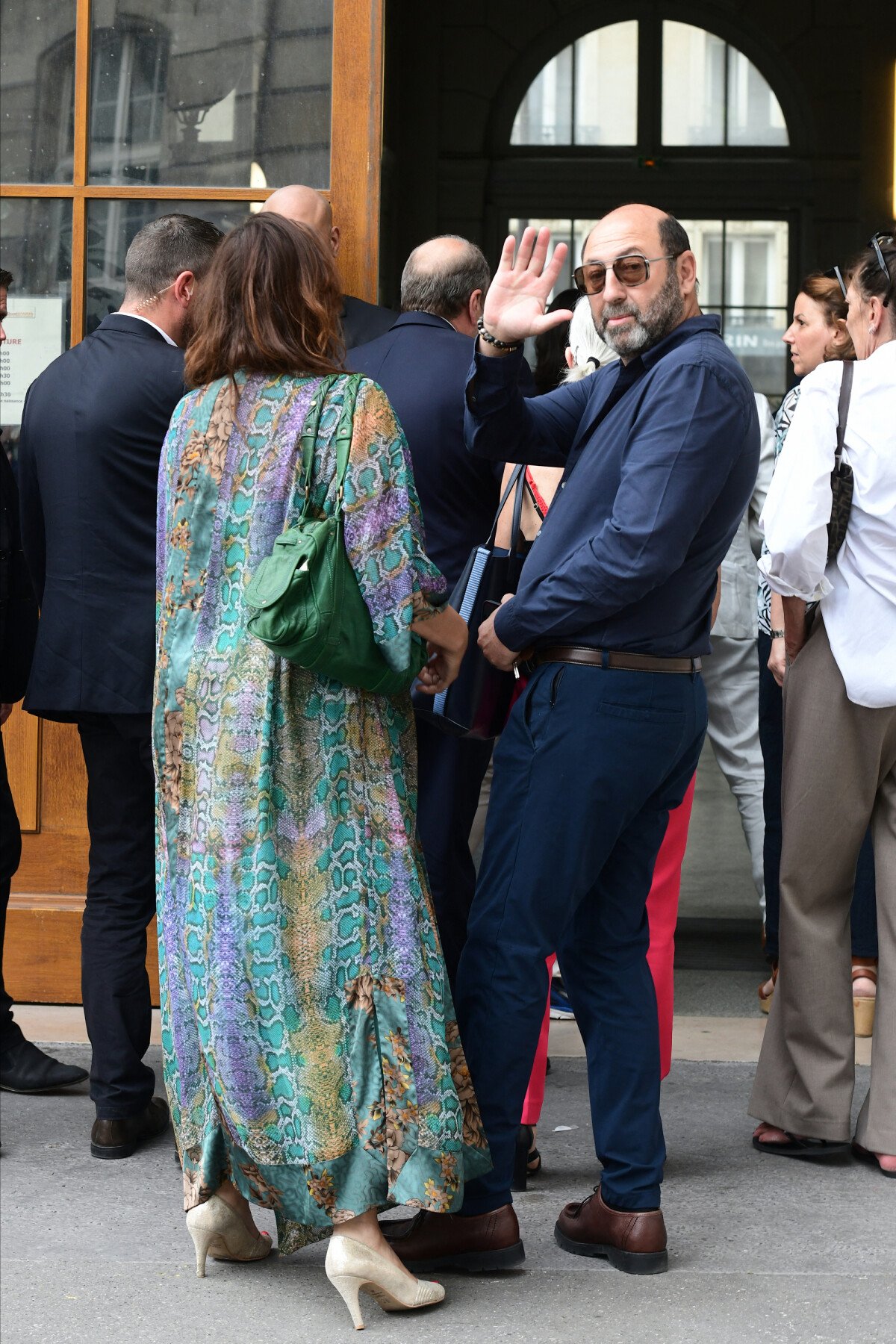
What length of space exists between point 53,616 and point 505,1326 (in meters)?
1.74

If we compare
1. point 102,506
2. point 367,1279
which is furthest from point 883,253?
point 367,1279

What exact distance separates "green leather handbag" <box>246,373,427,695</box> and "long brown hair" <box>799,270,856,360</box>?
2096mm

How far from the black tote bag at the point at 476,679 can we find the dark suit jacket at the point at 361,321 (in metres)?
0.94

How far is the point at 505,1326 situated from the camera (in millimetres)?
2684

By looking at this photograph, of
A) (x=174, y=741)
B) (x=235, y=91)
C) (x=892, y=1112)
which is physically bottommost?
(x=892, y=1112)

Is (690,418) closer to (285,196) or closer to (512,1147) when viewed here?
(512,1147)

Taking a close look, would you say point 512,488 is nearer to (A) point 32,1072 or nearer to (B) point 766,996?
(A) point 32,1072

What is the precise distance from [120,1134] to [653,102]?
11488mm

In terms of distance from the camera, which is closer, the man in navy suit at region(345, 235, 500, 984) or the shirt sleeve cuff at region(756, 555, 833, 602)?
the shirt sleeve cuff at region(756, 555, 833, 602)

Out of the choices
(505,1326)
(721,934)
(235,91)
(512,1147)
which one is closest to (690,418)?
(512,1147)

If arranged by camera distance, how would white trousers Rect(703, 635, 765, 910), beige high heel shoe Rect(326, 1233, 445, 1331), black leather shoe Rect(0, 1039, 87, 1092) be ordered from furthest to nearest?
white trousers Rect(703, 635, 765, 910) → black leather shoe Rect(0, 1039, 87, 1092) → beige high heel shoe Rect(326, 1233, 445, 1331)

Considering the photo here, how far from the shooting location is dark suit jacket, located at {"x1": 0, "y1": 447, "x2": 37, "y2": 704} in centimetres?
364

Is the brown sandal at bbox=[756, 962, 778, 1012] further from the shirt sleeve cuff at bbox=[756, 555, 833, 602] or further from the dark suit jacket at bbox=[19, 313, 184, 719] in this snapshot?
the dark suit jacket at bbox=[19, 313, 184, 719]

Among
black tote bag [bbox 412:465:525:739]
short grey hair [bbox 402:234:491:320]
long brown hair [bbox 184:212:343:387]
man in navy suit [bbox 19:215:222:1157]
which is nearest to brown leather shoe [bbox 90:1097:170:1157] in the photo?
man in navy suit [bbox 19:215:222:1157]
